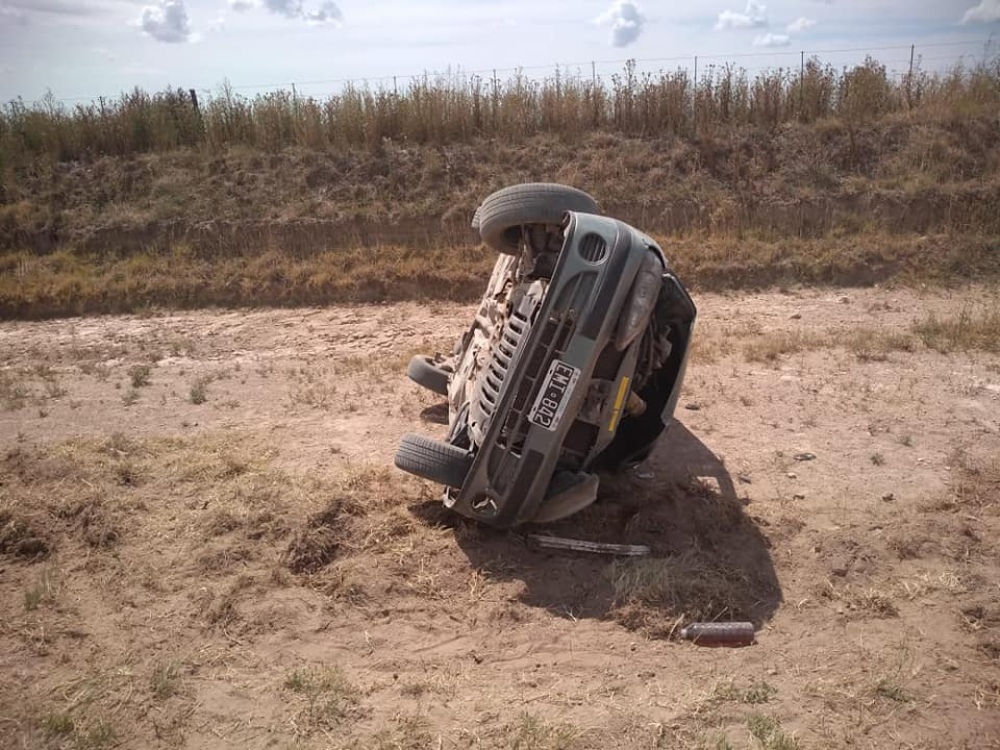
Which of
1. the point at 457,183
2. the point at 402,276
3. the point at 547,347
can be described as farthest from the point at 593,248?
the point at 457,183

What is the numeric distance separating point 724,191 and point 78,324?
32.5 feet

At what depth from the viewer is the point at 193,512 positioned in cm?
507

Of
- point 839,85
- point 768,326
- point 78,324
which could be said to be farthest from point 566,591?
point 839,85

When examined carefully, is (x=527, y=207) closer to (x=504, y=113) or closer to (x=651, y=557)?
(x=651, y=557)

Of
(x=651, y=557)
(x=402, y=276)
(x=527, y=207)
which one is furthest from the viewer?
(x=402, y=276)

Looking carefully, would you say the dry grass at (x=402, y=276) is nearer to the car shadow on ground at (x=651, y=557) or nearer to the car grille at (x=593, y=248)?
the car shadow on ground at (x=651, y=557)

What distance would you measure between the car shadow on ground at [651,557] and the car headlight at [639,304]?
4.04 feet

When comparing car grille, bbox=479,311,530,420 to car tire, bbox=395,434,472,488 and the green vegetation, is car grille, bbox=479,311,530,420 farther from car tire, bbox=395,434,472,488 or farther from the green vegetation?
the green vegetation

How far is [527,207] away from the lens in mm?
5105

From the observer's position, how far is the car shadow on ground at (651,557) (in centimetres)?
421

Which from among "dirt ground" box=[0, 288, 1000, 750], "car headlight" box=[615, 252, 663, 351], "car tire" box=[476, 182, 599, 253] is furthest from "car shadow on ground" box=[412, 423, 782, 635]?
"car tire" box=[476, 182, 599, 253]

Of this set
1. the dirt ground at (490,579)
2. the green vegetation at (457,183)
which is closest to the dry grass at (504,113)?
the green vegetation at (457,183)

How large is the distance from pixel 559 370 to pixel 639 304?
567 millimetres

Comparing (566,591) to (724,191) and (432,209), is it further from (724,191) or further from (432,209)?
(724,191)
